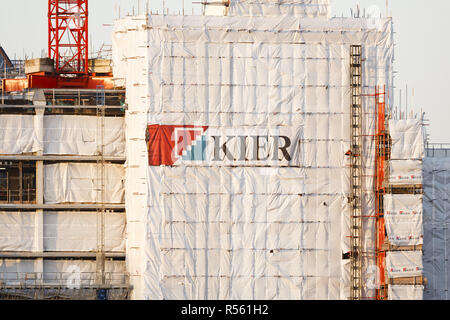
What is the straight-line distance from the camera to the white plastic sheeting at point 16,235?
6200cm

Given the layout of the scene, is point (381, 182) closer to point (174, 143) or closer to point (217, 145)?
point (217, 145)

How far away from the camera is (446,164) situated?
61938 mm

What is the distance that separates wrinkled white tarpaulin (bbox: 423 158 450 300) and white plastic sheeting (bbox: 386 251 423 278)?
18.4ft

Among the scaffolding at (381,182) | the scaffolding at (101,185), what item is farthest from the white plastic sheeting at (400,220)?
the scaffolding at (101,185)

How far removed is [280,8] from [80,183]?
17.6 m

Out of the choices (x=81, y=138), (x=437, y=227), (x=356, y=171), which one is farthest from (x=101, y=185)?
(x=437, y=227)

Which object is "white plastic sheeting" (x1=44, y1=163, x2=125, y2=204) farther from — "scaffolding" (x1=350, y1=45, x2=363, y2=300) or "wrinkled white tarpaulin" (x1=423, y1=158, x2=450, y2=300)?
"wrinkled white tarpaulin" (x1=423, y1=158, x2=450, y2=300)

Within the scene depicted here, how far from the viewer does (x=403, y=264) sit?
56125mm

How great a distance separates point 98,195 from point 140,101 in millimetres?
8191

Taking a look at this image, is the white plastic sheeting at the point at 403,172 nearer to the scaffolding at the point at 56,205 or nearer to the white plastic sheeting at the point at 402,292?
the white plastic sheeting at the point at 402,292

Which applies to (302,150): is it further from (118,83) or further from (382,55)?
(118,83)

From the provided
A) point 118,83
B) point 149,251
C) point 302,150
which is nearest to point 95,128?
point 118,83

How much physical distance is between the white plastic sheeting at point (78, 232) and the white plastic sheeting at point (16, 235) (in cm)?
107
